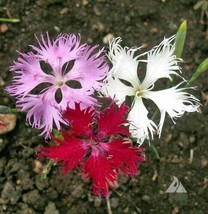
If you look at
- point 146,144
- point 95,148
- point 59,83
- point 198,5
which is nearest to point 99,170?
point 95,148

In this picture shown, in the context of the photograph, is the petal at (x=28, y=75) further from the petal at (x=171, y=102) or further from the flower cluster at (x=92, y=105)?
the petal at (x=171, y=102)

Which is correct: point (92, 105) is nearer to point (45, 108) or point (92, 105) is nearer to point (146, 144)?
point (45, 108)

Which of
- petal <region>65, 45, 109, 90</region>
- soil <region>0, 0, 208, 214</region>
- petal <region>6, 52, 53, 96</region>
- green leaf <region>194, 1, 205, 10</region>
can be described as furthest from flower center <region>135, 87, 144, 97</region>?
green leaf <region>194, 1, 205, 10</region>

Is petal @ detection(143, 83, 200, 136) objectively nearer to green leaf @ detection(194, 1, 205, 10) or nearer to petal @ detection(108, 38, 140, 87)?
petal @ detection(108, 38, 140, 87)

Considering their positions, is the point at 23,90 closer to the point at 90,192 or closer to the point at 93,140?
the point at 93,140

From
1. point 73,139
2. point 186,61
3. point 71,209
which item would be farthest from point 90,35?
point 73,139

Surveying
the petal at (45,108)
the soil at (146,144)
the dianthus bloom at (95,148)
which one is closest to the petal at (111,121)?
the dianthus bloom at (95,148)
